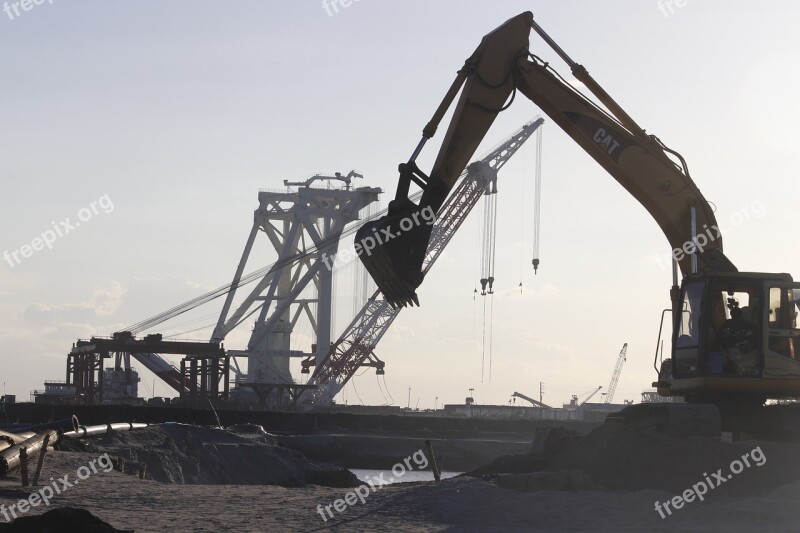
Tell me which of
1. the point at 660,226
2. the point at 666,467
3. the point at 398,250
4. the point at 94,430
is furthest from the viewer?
the point at 94,430

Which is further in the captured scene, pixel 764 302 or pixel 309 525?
pixel 764 302

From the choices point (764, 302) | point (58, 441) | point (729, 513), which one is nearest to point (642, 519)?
point (729, 513)

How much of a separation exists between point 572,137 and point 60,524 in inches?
614

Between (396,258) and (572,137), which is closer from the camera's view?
(396,258)

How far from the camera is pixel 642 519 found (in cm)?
1966

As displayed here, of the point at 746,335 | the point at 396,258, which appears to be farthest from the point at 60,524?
the point at 746,335

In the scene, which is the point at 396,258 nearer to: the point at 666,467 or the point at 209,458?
the point at 666,467

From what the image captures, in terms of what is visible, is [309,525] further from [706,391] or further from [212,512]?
[706,391]

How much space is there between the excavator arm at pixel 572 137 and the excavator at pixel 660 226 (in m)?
0.02

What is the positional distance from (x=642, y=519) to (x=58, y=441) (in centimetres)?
1608

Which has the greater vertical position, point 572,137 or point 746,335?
point 572,137

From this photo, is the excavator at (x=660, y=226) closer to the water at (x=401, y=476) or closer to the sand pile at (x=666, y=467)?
the sand pile at (x=666, y=467)

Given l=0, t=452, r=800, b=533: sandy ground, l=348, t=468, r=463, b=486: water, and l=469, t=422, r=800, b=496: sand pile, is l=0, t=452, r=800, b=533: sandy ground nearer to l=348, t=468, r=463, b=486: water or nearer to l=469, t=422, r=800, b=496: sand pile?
l=469, t=422, r=800, b=496: sand pile

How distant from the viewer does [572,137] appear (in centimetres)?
2742
